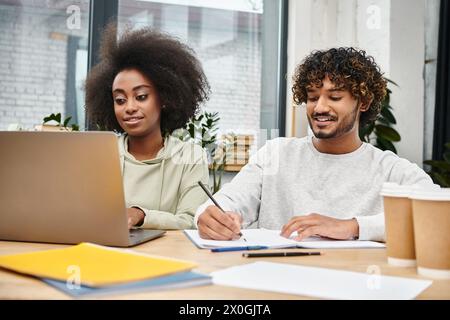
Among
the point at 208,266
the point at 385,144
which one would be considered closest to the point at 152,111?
the point at 208,266

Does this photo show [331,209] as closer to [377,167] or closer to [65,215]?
[377,167]

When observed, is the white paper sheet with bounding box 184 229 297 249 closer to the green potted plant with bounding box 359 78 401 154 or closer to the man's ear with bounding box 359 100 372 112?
the man's ear with bounding box 359 100 372 112

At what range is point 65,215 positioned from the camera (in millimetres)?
1004

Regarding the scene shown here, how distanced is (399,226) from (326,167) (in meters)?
0.81

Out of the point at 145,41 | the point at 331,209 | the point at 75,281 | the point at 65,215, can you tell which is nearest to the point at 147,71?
the point at 145,41

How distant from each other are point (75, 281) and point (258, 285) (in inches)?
8.9

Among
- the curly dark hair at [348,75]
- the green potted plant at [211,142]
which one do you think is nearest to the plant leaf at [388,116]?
the green potted plant at [211,142]

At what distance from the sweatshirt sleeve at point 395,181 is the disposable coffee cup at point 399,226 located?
0.27 metres

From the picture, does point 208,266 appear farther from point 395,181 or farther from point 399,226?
point 395,181

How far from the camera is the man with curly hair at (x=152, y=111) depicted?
1.79 metres

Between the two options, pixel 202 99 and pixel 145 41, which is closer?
pixel 145 41

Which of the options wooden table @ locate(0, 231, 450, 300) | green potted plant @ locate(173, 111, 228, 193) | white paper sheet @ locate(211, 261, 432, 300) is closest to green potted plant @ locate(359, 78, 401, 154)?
green potted plant @ locate(173, 111, 228, 193)

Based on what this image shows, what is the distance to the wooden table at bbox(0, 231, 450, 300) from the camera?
61 centimetres

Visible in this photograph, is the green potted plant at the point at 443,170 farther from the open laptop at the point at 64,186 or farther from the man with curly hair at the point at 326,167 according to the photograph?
the open laptop at the point at 64,186
